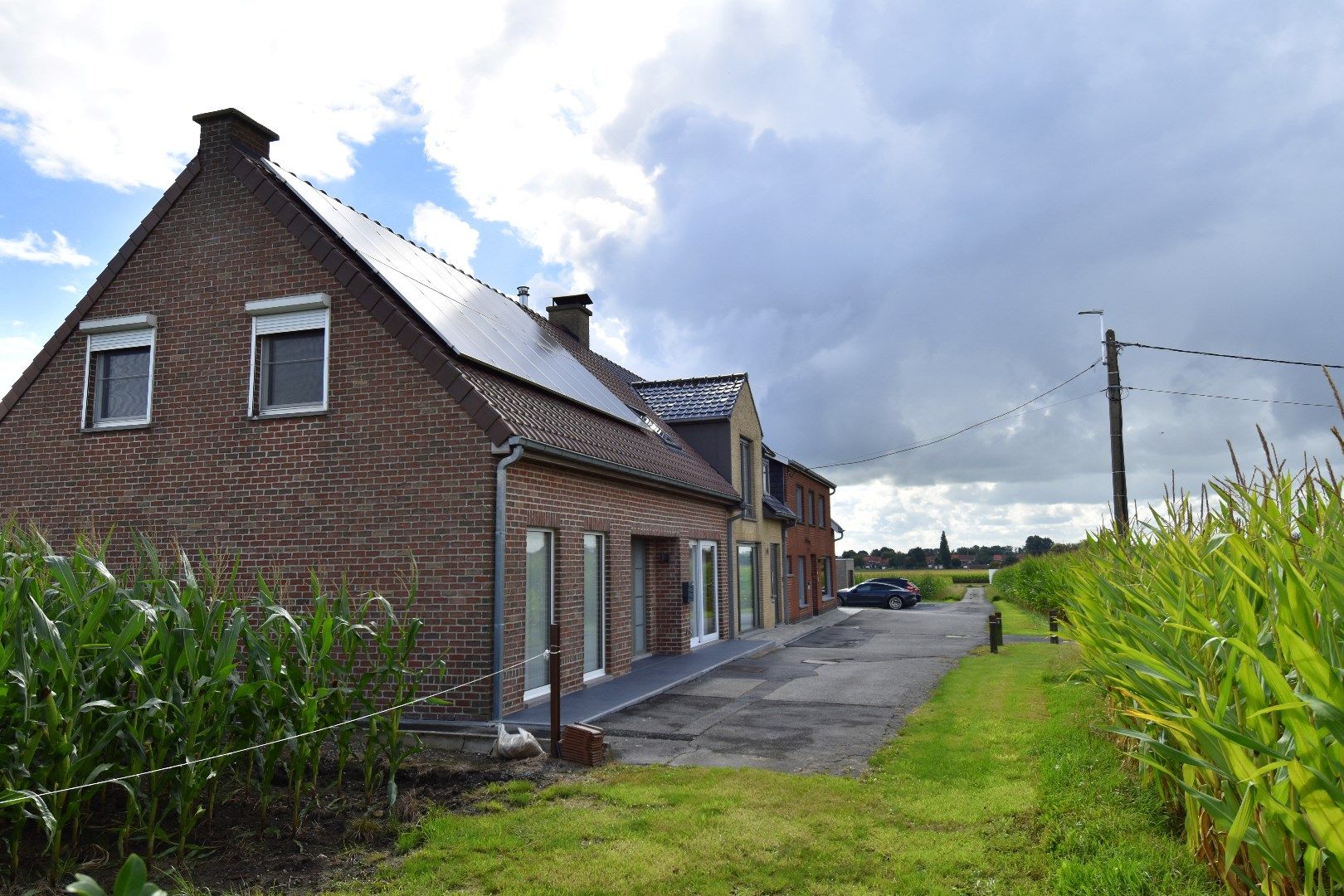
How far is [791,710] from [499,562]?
3.89 metres

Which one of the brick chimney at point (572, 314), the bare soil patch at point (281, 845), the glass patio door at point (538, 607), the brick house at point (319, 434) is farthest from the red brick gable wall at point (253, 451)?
the brick chimney at point (572, 314)

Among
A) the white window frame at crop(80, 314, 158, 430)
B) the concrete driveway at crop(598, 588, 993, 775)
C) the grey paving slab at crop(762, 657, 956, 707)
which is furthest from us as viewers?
the white window frame at crop(80, 314, 158, 430)

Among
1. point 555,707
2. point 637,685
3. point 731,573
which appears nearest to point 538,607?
point 637,685

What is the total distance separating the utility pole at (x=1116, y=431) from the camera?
16.9 metres

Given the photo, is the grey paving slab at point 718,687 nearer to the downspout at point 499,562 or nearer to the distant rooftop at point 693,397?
the downspout at point 499,562

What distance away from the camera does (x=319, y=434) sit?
34.4 feet

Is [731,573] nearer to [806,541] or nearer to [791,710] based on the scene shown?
[791,710]

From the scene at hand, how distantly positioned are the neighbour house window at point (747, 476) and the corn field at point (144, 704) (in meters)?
15.2

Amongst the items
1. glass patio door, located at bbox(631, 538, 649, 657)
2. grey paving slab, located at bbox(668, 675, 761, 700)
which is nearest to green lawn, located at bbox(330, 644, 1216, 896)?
grey paving slab, located at bbox(668, 675, 761, 700)

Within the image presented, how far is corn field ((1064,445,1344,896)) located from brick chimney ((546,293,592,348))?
51.3ft

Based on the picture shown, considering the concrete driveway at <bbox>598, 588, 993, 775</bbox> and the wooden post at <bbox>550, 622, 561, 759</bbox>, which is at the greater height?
the wooden post at <bbox>550, 622, 561, 759</bbox>

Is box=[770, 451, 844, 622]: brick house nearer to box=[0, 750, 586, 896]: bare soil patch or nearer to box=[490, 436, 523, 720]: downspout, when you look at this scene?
box=[490, 436, 523, 720]: downspout

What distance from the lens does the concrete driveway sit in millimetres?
8219

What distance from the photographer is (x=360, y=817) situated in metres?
6.00
